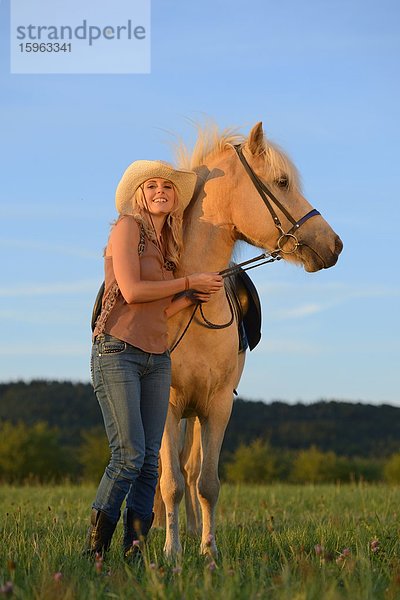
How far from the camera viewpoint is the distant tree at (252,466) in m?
31.3

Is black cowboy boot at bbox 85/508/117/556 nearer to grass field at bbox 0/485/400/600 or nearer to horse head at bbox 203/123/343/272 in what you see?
grass field at bbox 0/485/400/600

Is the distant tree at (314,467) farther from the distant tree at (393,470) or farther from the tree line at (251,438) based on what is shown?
the distant tree at (393,470)

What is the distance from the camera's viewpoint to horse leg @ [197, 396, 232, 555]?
20.6ft

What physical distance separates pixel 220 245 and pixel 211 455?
158 cm

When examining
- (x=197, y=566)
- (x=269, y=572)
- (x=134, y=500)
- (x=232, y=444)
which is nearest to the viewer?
(x=269, y=572)

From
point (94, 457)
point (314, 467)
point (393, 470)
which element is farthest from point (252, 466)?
point (94, 457)

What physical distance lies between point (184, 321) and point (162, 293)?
3.12ft

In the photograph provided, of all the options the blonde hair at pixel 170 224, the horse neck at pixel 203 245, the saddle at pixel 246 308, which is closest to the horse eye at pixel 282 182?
→ the horse neck at pixel 203 245

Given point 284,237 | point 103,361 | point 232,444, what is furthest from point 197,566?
point 232,444

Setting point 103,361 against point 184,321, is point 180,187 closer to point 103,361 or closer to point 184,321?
point 184,321

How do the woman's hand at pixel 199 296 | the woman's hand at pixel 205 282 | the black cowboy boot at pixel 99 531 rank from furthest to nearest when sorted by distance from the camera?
the woman's hand at pixel 199 296 < the woman's hand at pixel 205 282 < the black cowboy boot at pixel 99 531

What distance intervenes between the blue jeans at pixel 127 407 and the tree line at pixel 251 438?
83.0 ft

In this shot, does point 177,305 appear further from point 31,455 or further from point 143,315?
point 31,455

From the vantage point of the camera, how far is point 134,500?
5559 millimetres
